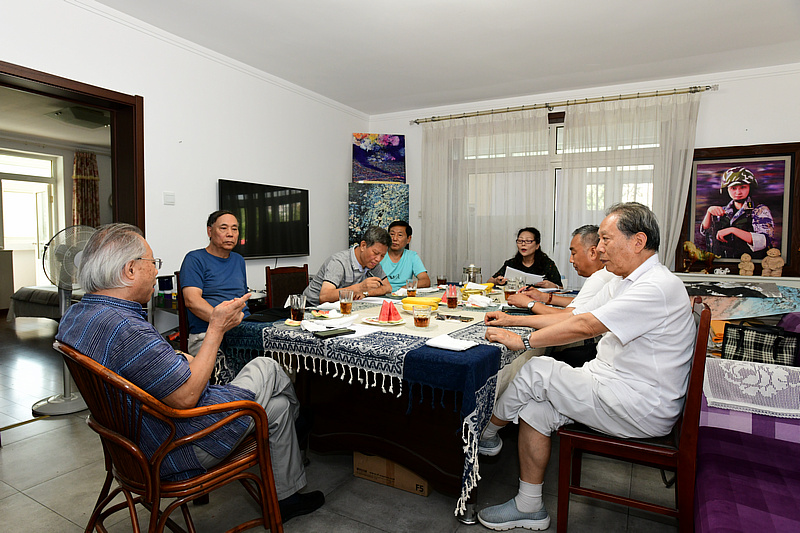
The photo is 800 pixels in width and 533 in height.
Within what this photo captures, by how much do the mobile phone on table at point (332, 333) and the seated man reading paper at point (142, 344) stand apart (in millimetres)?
373

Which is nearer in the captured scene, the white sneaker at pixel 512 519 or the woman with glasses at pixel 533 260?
the white sneaker at pixel 512 519

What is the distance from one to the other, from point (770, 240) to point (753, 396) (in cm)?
348

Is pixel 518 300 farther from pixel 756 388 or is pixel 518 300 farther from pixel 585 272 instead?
pixel 756 388

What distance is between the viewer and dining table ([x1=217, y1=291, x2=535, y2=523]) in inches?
A: 69.4

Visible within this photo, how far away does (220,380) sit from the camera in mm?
2357

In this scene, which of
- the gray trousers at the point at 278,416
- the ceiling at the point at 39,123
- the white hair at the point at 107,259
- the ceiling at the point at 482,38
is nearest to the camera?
the white hair at the point at 107,259

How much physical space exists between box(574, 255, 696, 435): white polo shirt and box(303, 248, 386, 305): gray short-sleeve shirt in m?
1.82

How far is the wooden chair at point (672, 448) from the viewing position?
1628 millimetres

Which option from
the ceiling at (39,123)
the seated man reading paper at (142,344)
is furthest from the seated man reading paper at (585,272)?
the ceiling at (39,123)

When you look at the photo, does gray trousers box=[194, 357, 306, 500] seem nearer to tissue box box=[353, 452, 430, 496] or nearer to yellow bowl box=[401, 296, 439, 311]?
Result: tissue box box=[353, 452, 430, 496]

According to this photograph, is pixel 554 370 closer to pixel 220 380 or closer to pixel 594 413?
pixel 594 413

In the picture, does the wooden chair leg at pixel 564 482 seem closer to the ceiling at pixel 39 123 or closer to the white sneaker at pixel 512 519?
the white sneaker at pixel 512 519

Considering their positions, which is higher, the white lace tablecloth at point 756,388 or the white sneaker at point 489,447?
the white lace tablecloth at point 756,388

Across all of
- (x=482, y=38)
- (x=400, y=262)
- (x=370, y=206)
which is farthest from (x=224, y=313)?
(x=370, y=206)
